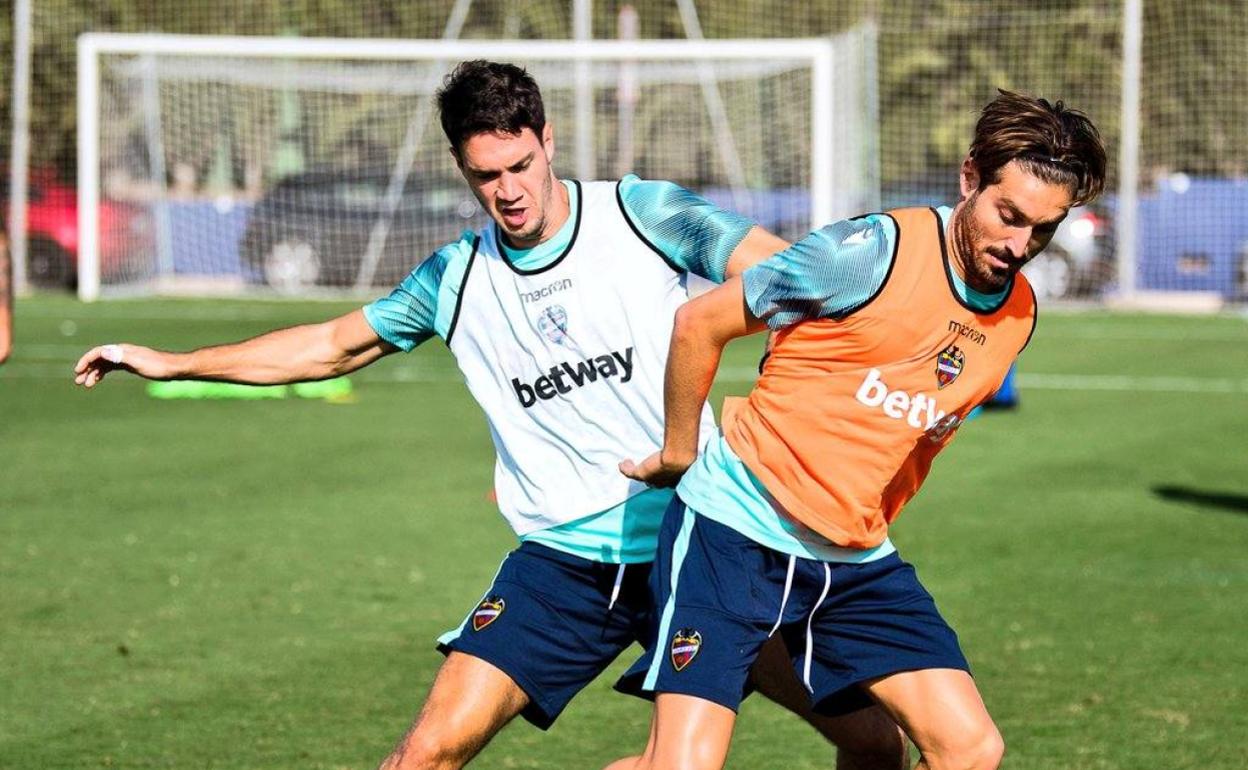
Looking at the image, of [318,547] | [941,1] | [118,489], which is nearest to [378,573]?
[318,547]

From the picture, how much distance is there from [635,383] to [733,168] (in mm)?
22539

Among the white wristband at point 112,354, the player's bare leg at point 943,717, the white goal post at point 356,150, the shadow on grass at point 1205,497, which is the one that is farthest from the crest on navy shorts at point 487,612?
the white goal post at point 356,150

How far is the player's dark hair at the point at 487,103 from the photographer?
4609 millimetres

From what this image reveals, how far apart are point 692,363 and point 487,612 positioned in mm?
848

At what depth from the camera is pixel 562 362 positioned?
4.67m

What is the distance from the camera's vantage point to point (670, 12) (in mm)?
32344

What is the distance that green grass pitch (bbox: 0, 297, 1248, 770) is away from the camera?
622 cm

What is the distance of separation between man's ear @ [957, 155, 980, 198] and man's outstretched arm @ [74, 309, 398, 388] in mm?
1624

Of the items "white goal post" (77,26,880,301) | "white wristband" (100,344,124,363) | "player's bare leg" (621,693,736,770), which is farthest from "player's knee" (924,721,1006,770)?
"white goal post" (77,26,880,301)

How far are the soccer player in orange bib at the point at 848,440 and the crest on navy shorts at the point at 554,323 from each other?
1.49 ft

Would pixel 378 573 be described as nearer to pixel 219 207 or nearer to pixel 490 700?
pixel 490 700

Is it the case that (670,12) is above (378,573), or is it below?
above

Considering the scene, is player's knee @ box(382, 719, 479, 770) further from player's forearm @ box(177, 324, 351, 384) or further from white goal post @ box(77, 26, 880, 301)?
white goal post @ box(77, 26, 880, 301)

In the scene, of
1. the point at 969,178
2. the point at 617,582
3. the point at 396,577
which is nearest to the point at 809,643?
the point at 617,582
